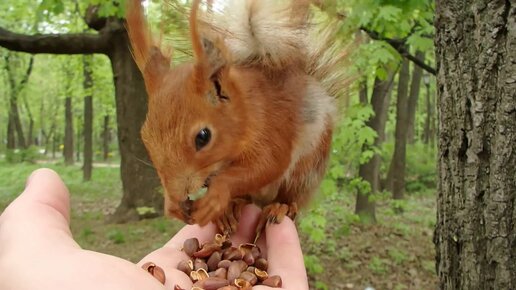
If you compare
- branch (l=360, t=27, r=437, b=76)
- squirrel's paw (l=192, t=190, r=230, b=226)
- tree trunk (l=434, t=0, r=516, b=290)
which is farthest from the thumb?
branch (l=360, t=27, r=437, b=76)

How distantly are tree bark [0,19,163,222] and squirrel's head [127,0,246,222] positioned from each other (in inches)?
145

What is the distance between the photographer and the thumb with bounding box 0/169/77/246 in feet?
3.57

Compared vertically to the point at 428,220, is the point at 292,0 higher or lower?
higher

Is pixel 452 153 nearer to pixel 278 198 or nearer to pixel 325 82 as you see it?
pixel 325 82

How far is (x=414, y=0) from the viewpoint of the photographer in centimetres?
261

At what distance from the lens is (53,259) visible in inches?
40.1

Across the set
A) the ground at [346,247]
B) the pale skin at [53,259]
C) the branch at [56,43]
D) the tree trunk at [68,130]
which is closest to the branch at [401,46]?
the ground at [346,247]

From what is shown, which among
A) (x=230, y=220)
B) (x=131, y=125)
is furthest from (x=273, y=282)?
(x=131, y=125)

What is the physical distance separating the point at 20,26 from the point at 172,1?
12.0m

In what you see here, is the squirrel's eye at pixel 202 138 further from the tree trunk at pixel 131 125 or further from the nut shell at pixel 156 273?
the tree trunk at pixel 131 125

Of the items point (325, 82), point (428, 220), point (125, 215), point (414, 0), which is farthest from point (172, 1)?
point (428, 220)

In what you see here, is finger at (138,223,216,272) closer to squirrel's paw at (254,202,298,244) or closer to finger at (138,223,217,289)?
finger at (138,223,217,289)

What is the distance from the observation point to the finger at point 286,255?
4.55 feet

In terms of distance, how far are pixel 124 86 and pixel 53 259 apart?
4195mm
